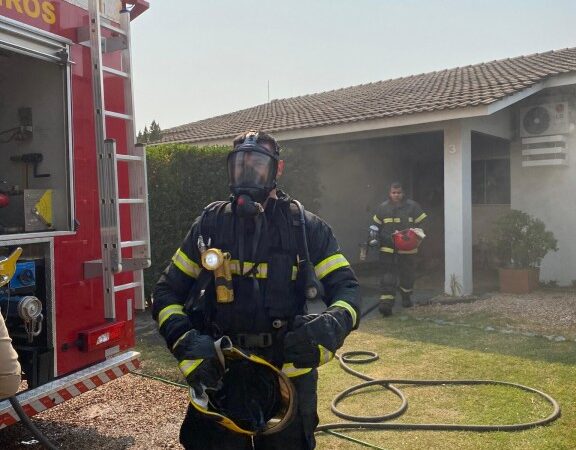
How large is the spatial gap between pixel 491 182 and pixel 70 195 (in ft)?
34.4

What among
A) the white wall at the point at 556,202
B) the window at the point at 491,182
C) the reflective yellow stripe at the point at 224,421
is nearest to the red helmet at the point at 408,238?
the white wall at the point at 556,202

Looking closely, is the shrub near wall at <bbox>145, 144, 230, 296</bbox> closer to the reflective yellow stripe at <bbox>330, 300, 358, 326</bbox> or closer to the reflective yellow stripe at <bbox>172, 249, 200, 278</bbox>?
the reflective yellow stripe at <bbox>172, 249, 200, 278</bbox>

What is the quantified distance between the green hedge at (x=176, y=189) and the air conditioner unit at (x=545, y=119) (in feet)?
17.4

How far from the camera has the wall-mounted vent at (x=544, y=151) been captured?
966cm

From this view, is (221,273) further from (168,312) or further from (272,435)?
(272,435)

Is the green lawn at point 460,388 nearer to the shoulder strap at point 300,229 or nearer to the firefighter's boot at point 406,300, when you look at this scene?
the firefighter's boot at point 406,300

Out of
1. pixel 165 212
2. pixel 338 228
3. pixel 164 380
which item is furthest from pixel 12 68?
pixel 338 228

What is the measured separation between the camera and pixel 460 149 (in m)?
9.15

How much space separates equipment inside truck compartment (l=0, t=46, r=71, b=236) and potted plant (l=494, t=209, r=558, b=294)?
7.72 metres

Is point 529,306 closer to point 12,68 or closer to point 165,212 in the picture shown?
point 165,212

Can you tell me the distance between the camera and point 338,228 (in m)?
12.5

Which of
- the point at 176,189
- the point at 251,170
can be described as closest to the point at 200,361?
the point at 251,170

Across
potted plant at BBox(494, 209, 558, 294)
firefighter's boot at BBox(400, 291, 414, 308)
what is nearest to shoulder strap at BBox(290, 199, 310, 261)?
firefighter's boot at BBox(400, 291, 414, 308)

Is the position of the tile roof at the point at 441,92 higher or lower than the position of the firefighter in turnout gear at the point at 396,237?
higher
